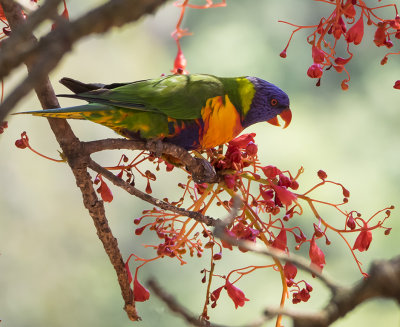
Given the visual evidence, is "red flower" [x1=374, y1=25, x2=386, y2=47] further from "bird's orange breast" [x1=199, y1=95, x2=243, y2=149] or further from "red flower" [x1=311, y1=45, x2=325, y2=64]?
"bird's orange breast" [x1=199, y1=95, x2=243, y2=149]

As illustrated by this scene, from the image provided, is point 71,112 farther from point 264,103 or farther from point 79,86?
point 264,103

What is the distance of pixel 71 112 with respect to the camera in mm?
1172

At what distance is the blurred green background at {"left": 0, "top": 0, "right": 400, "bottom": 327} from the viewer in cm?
365

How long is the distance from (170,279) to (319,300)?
0.96m

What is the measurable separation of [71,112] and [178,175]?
299 centimetres

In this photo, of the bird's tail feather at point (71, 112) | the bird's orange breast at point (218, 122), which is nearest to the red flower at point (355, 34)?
the bird's orange breast at point (218, 122)

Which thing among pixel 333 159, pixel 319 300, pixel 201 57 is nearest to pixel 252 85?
pixel 319 300

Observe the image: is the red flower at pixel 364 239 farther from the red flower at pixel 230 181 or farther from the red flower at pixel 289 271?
the red flower at pixel 230 181

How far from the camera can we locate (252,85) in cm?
163

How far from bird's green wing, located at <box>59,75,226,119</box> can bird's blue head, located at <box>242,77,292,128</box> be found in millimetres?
105

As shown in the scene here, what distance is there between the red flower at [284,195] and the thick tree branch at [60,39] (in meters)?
0.75

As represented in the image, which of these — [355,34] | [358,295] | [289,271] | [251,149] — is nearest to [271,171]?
[251,149]

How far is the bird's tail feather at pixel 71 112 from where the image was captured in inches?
43.2

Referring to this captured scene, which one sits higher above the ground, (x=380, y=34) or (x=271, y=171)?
(x=380, y=34)
